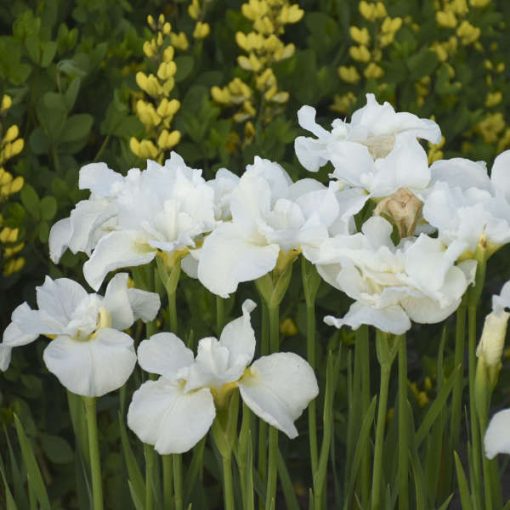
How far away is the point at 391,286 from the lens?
5.12 feet

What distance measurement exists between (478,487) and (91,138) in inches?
59.8

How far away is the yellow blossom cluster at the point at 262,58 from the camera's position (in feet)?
9.20

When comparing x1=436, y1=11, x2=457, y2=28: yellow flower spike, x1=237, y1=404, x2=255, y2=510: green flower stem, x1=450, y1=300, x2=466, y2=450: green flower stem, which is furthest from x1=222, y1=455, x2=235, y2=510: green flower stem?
x1=436, y1=11, x2=457, y2=28: yellow flower spike

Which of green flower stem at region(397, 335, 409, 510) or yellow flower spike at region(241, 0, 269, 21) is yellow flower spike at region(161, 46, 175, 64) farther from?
green flower stem at region(397, 335, 409, 510)

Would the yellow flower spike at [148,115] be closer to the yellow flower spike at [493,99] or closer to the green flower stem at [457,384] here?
the green flower stem at [457,384]

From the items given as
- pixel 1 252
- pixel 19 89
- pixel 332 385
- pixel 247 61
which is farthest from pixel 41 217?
pixel 332 385

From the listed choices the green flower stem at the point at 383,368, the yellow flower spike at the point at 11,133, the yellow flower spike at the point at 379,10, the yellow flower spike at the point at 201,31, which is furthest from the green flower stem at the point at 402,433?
the yellow flower spike at the point at 379,10

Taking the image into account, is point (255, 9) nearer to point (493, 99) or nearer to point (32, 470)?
point (493, 99)

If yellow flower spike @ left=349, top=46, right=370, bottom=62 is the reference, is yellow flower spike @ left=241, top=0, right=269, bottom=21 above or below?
above

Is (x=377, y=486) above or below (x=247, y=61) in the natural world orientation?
below

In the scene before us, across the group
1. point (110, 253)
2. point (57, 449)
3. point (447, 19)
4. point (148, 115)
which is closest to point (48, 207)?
point (148, 115)

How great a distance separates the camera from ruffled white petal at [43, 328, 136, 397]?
1586 mm

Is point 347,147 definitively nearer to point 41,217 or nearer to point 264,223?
point 264,223

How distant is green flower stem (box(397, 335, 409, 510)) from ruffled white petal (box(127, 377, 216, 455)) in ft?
0.97
